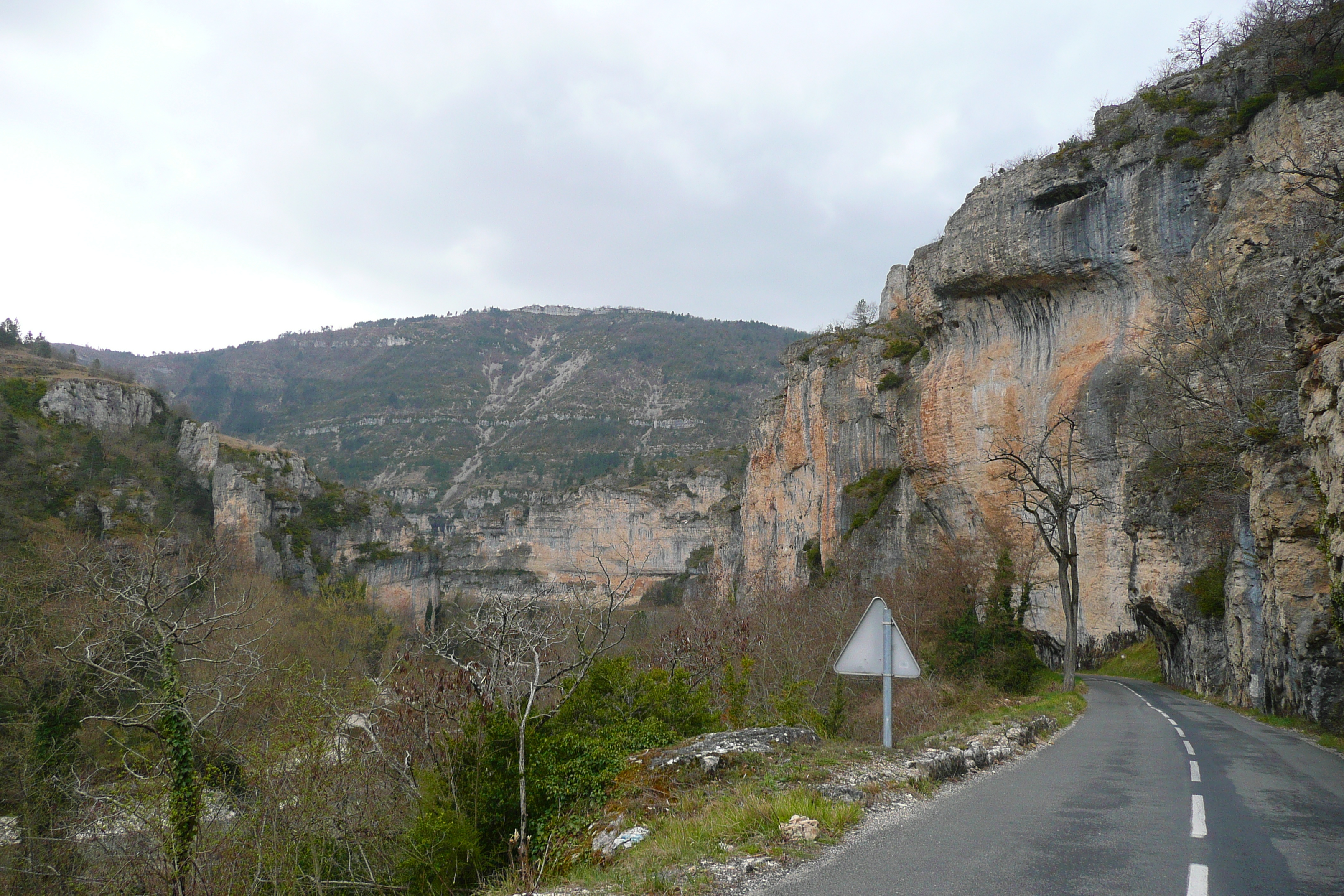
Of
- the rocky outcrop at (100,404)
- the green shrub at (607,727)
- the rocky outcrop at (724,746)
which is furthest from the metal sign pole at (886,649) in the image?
the rocky outcrop at (100,404)

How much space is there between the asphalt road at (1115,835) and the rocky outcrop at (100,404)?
74419mm

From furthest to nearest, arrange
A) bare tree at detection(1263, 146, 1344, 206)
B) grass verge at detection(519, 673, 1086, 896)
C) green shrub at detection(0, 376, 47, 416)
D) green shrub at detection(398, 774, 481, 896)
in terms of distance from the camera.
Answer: green shrub at detection(0, 376, 47, 416)
bare tree at detection(1263, 146, 1344, 206)
green shrub at detection(398, 774, 481, 896)
grass verge at detection(519, 673, 1086, 896)

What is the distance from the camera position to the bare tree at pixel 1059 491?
70.2 feet

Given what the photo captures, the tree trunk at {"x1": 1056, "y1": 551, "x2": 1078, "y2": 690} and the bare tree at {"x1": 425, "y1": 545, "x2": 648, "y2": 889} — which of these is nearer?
the bare tree at {"x1": 425, "y1": 545, "x2": 648, "y2": 889}

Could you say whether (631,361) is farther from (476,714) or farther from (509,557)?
(476,714)

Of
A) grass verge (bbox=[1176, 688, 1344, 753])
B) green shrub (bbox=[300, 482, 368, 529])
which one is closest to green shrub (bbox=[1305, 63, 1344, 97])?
grass verge (bbox=[1176, 688, 1344, 753])

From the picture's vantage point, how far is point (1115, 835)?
585 cm

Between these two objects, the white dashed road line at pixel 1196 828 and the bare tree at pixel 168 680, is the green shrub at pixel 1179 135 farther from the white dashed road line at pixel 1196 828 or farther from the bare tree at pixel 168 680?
the bare tree at pixel 168 680

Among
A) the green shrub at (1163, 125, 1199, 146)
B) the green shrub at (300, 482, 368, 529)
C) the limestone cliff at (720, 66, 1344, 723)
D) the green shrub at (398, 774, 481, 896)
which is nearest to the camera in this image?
the green shrub at (398, 774, 481, 896)

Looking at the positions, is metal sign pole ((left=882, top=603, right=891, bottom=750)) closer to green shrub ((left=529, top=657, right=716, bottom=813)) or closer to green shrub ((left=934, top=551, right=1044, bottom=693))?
green shrub ((left=529, top=657, right=716, bottom=813))

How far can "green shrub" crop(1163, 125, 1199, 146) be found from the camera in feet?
89.3

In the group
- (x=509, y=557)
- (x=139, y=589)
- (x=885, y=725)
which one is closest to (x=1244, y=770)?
(x=885, y=725)

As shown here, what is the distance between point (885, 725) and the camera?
8.39 meters

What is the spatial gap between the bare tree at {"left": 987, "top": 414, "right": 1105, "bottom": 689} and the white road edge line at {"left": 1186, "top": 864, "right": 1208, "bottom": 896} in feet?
56.1
